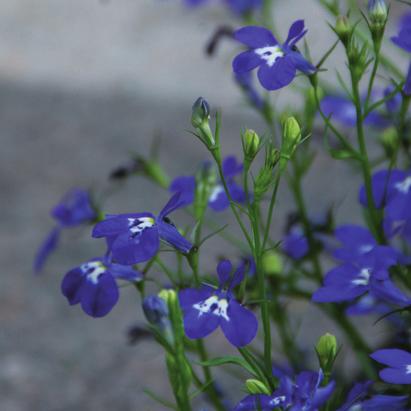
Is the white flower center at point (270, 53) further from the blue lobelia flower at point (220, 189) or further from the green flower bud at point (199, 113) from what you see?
the blue lobelia flower at point (220, 189)

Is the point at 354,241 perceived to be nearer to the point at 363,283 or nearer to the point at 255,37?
the point at 363,283

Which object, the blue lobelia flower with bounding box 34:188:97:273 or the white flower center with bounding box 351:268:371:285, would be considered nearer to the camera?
the white flower center with bounding box 351:268:371:285

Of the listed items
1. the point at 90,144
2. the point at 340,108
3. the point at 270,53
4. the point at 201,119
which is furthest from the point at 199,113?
the point at 90,144

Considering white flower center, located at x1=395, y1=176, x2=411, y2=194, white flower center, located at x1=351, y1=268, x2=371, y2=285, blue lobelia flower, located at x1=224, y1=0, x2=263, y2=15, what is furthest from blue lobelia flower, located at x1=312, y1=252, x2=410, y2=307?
blue lobelia flower, located at x1=224, y1=0, x2=263, y2=15

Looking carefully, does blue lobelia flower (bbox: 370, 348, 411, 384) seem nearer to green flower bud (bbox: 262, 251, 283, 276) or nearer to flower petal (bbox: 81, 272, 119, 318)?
flower petal (bbox: 81, 272, 119, 318)

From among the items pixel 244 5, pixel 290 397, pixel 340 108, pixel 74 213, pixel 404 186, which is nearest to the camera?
pixel 290 397

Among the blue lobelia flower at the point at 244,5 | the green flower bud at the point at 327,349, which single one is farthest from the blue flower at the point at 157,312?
the blue lobelia flower at the point at 244,5

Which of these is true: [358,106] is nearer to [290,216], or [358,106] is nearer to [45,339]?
[290,216]
